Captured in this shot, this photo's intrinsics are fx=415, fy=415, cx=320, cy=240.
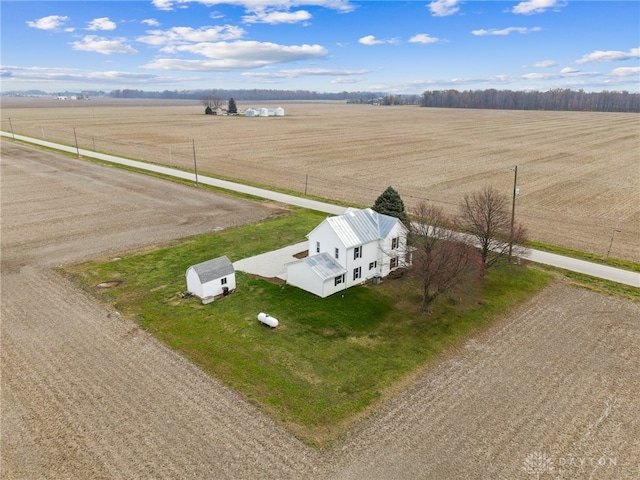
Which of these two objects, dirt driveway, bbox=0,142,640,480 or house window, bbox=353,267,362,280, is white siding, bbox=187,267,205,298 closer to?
dirt driveway, bbox=0,142,640,480

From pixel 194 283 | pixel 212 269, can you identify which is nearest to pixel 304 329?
pixel 212 269

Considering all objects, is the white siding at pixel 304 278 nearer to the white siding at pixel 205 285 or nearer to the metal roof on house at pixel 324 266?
the metal roof on house at pixel 324 266

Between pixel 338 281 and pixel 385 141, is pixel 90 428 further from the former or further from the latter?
pixel 385 141

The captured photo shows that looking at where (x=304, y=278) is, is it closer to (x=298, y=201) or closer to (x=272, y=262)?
(x=272, y=262)

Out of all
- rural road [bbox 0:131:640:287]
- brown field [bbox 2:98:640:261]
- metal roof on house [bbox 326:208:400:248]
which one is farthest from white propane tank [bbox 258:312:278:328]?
brown field [bbox 2:98:640:261]

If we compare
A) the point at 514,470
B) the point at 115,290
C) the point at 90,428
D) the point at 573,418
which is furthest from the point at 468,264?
the point at 115,290

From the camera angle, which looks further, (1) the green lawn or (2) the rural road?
(2) the rural road

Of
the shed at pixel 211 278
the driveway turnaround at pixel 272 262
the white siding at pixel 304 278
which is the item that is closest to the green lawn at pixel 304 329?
the white siding at pixel 304 278
